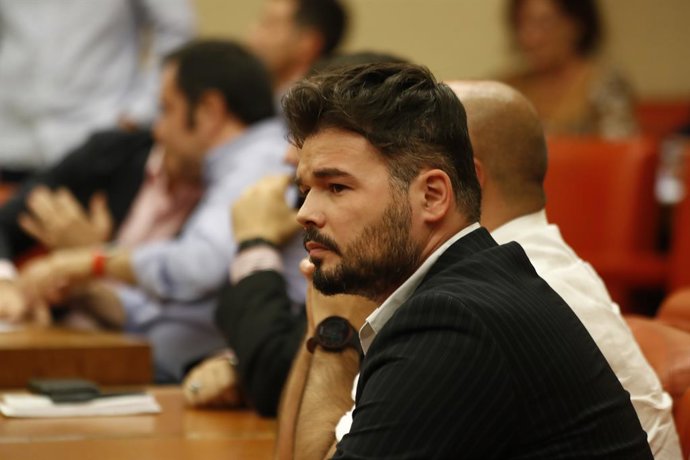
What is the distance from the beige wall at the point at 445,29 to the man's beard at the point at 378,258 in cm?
436

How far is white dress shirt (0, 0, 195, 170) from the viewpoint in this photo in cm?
458

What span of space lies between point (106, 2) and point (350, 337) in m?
3.01

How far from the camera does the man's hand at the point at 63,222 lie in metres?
3.41

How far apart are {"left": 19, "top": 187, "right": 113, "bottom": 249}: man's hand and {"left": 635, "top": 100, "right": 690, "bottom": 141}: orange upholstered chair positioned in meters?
2.51

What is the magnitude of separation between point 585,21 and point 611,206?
133 centimetres

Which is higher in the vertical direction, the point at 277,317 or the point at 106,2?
the point at 106,2

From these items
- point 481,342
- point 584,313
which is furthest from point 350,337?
point 481,342

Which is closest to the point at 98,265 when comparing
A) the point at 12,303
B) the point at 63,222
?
the point at 12,303

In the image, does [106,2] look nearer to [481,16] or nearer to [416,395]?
[481,16]

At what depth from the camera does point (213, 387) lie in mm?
2275

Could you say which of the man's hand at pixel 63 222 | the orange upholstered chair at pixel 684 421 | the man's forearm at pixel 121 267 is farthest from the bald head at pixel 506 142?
the man's hand at pixel 63 222

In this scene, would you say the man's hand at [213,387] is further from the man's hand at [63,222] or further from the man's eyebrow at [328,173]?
the man's hand at [63,222]

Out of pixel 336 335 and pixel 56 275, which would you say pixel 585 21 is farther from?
pixel 336 335

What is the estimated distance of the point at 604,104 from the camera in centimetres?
464
